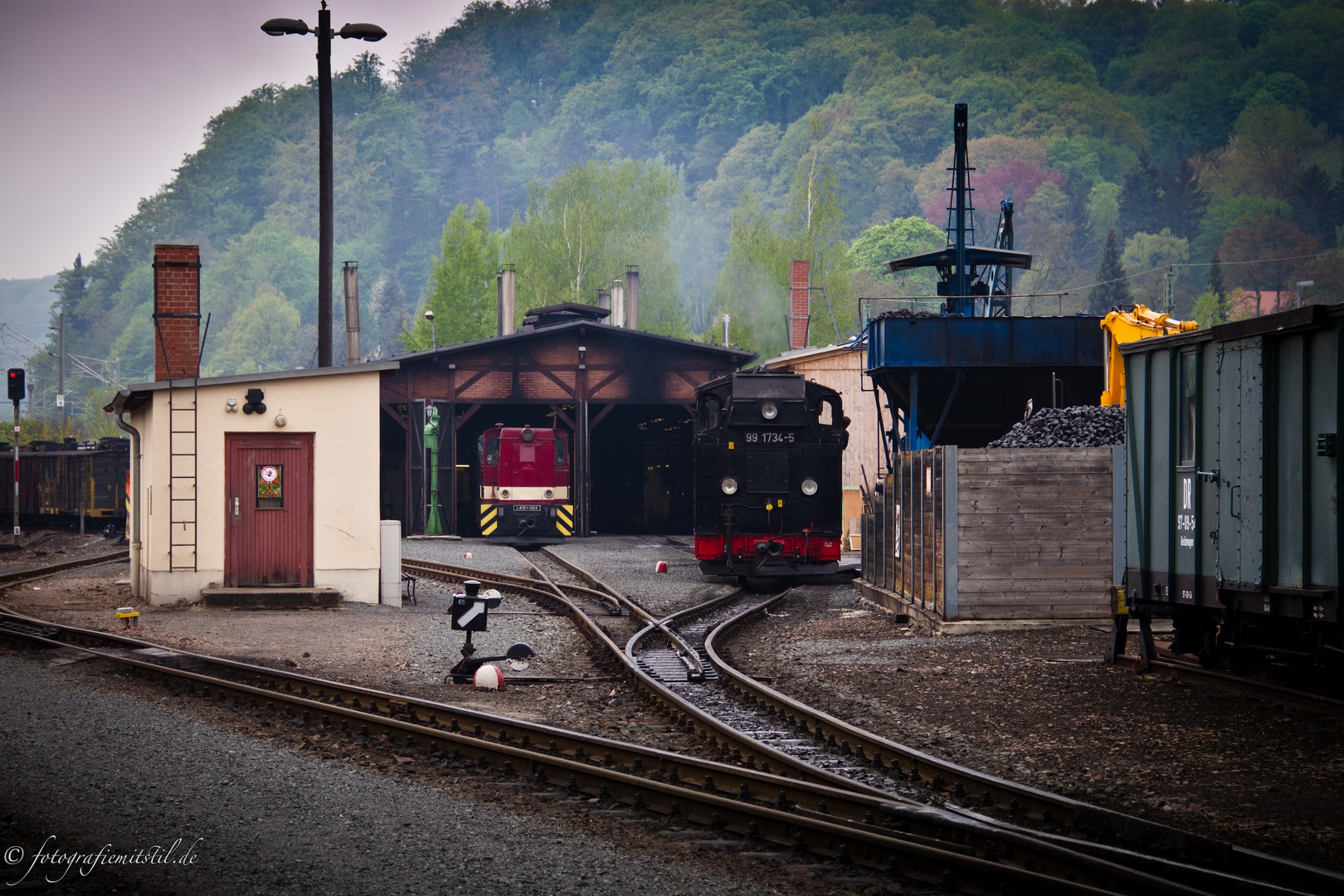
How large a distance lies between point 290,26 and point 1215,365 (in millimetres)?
13908

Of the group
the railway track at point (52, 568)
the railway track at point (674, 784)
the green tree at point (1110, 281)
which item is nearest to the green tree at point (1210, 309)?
the green tree at point (1110, 281)

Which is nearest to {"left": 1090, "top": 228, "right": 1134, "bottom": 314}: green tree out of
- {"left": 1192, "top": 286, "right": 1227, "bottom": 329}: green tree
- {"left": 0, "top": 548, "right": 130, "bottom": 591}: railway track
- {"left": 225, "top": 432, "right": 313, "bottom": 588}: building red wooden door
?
{"left": 1192, "top": 286, "right": 1227, "bottom": 329}: green tree

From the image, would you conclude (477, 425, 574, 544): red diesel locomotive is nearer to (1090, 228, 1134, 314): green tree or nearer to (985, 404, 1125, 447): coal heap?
(985, 404, 1125, 447): coal heap

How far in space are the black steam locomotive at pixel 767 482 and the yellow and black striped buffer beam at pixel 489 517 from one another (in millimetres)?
16645

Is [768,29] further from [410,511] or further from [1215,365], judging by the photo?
[1215,365]

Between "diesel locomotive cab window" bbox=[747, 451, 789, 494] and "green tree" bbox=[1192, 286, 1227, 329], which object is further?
"green tree" bbox=[1192, 286, 1227, 329]

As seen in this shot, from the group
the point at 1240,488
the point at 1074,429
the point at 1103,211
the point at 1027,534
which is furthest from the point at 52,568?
the point at 1103,211

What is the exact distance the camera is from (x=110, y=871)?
569 centimetres

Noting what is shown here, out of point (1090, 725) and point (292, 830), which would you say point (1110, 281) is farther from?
point (292, 830)

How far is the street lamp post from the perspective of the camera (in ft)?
59.9

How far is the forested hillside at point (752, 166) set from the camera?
7919 centimetres

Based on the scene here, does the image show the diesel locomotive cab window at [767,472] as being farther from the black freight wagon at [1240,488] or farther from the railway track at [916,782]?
the black freight wagon at [1240,488]

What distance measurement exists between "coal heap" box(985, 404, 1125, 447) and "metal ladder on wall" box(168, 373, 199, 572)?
10837mm

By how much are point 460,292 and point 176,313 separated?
5788cm
